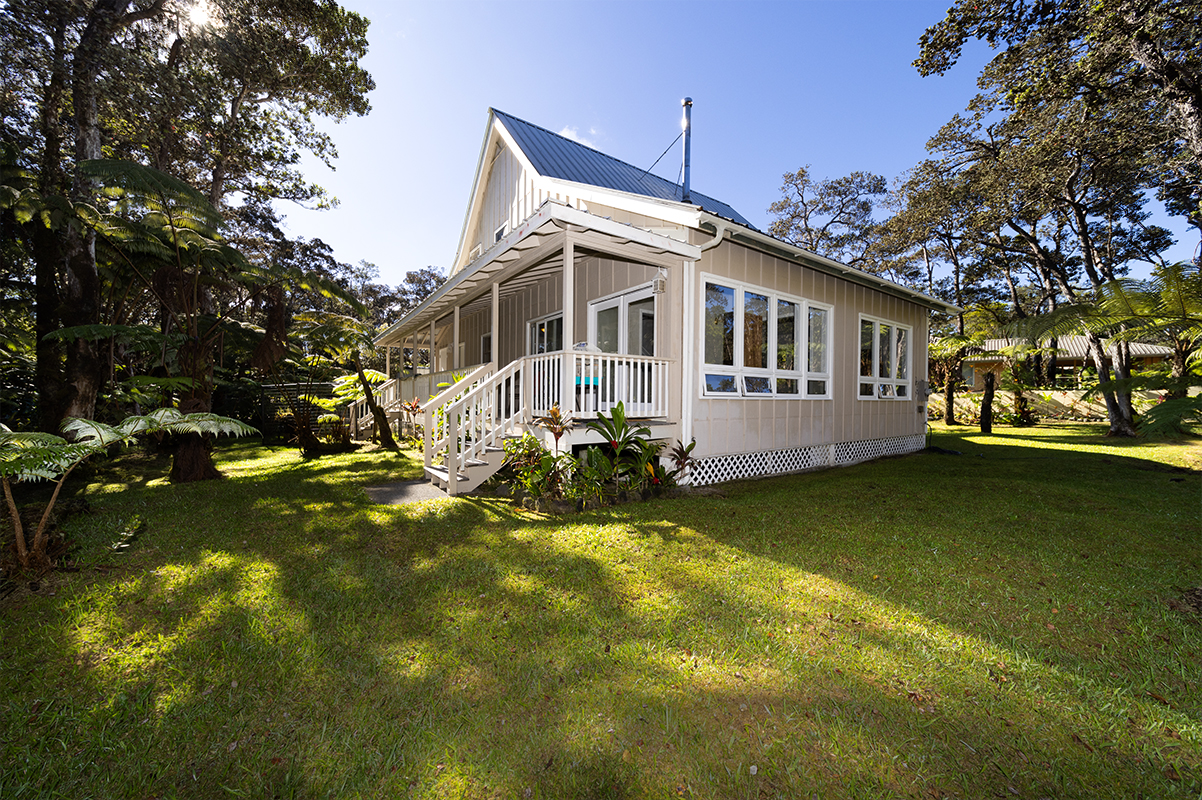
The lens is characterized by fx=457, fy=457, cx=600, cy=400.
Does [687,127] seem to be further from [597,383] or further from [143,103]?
[143,103]

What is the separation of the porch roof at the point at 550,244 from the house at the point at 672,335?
0.07 ft

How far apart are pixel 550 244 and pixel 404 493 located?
151 inches

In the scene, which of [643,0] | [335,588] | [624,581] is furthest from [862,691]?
[643,0]

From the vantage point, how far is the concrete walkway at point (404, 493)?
572cm

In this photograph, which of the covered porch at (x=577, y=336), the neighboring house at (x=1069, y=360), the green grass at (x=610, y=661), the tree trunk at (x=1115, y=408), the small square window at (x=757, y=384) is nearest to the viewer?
the green grass at (x=610, y=661)

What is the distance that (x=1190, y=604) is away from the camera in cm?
302

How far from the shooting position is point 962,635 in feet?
8.91

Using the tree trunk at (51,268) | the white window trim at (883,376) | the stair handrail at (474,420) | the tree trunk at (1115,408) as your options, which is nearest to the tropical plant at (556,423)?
the stair handrail at (474,420)

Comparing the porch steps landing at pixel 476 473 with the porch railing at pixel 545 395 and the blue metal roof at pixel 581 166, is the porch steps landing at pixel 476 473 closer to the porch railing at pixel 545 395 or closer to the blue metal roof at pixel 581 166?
the porch railing at pixel 545 395

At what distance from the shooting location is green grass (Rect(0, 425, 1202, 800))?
72.9 inches

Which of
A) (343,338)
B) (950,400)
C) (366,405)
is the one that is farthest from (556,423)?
(950,400)

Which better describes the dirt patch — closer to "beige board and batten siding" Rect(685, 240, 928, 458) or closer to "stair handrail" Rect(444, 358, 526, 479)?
"beige board and batten siding" Rect(685, 240, 928, 458)

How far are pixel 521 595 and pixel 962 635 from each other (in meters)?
2.78

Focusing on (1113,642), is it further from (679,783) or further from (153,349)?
(153,349)
